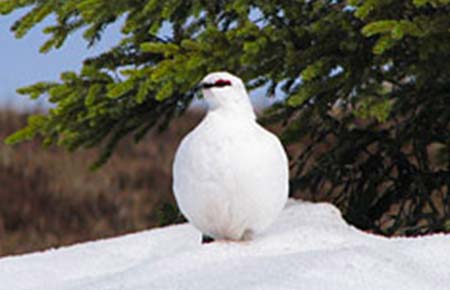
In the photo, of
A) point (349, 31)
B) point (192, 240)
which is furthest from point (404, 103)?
point (192, 240)

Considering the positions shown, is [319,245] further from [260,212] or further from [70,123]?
[70,123]

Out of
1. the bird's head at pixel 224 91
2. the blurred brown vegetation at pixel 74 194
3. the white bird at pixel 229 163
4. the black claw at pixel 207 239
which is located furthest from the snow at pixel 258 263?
the blurred brown vegetation at pixel 74 194

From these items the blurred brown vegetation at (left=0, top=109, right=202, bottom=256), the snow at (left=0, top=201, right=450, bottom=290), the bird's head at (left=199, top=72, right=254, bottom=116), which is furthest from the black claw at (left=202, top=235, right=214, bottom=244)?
the blurred brown vegetation at (left=0, top=109, right=202, bottom=256)


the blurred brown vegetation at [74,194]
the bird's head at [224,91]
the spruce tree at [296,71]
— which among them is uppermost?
the bird's head at [224,91]

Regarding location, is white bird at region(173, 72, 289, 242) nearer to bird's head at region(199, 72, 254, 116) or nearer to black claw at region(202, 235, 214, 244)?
bird's head at region(199, 72, 254, 116)

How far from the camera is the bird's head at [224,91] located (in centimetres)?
390

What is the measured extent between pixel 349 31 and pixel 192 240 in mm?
1335

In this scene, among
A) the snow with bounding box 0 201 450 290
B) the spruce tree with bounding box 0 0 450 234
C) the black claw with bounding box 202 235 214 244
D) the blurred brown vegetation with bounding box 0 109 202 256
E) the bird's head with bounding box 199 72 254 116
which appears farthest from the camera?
the blurred brown vegetation with bounding box 0 109 202 256

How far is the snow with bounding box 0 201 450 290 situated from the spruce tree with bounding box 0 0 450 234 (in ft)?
2.37

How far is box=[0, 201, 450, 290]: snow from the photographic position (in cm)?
376

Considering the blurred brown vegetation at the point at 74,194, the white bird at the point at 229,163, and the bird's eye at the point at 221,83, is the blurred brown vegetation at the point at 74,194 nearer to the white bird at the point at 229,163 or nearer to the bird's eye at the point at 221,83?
the white bird at the point at 229,163

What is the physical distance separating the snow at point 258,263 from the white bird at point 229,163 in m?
0.21

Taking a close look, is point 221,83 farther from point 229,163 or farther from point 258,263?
point 258,263

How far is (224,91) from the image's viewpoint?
391 cm
